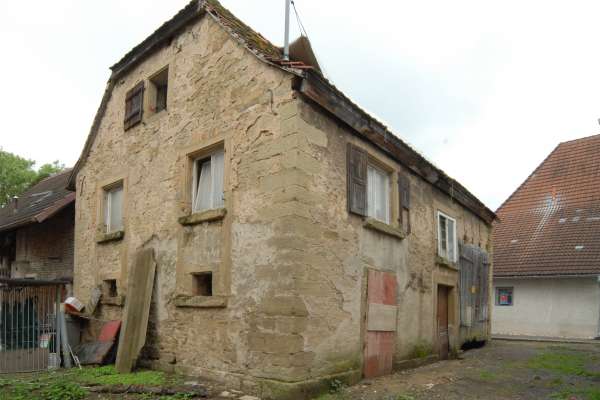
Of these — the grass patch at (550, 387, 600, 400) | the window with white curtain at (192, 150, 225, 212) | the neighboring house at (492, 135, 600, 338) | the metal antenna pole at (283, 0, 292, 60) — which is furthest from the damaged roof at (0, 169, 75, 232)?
the neighboring house at (492, 135, 600, 338)

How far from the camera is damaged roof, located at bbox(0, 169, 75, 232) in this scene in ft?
42.8

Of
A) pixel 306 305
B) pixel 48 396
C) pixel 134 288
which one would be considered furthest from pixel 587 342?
pixel 48 396

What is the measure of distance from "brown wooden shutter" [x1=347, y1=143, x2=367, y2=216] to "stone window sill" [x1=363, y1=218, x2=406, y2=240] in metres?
0.21

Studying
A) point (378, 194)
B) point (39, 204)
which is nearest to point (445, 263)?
point (378, 194)

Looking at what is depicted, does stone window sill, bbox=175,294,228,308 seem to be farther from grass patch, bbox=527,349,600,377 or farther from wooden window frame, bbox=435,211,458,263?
grass patch, bbox=527,349,600,377

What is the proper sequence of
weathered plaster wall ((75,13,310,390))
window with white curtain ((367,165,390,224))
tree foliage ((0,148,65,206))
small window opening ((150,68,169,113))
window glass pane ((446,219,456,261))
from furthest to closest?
tree foliage ((0,148,65,206)) → window glass pane ((446,219,456,261)) → small window opening ((150,68,169,113)) → window with white curtain ((367,165,390,224)) → weathered plaster wall ((75,13,310,390))

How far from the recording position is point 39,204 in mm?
15320

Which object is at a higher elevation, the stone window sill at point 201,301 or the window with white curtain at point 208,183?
the window with white curtain at point 208,183

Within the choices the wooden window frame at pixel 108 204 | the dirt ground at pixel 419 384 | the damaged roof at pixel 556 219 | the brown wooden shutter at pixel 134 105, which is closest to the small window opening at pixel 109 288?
the wooden window frame at pixel 108 204

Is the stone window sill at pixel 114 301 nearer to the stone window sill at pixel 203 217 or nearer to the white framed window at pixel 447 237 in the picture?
the stone window sill at pixel 203 217

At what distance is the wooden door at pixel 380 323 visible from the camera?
812 centimetres

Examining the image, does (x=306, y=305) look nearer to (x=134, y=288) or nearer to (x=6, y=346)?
(x=134, y=288)

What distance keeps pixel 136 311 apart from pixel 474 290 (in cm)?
877

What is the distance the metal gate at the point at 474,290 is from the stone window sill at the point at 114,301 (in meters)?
7.84
